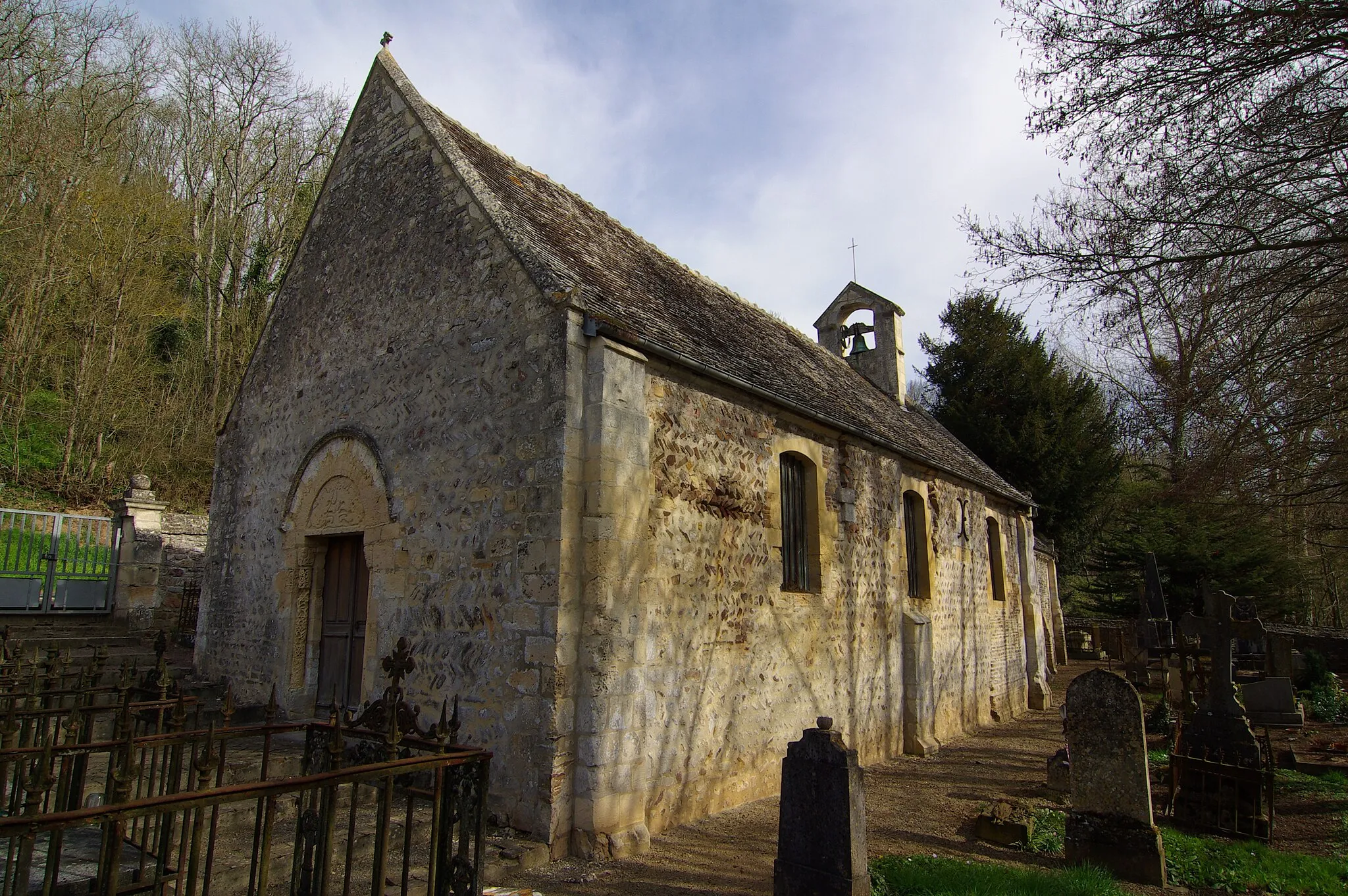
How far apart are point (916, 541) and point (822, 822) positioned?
27.2ft

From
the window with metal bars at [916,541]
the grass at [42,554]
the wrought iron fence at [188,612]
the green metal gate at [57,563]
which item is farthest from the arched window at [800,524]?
the grass at [42,554]

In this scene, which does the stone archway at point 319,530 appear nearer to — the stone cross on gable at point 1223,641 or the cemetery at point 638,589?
the cemetery at point 638,589

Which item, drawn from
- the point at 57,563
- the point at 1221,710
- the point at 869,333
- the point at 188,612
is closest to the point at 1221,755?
the point at 1221,710

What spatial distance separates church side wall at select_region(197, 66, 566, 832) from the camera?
6.53 meters

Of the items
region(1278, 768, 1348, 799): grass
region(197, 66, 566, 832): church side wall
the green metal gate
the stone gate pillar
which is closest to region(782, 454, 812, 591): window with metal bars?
region(197, 66, 566, 832): church side wall

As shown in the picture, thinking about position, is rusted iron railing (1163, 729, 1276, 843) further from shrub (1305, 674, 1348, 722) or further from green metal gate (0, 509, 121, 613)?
green metal gate (0, 509, 121, 613)

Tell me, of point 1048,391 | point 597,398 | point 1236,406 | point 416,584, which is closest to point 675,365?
point 597,398

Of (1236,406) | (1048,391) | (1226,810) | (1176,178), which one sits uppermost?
(1048,391)

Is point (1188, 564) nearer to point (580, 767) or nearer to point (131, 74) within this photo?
point (580, 767)

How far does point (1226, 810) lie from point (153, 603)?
52.2 ft

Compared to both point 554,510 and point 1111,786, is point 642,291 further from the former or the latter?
point 1111,786

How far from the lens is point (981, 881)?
5.27 m

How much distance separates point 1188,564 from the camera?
21156 mm

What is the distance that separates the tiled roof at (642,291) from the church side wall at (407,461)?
0.83 feet
